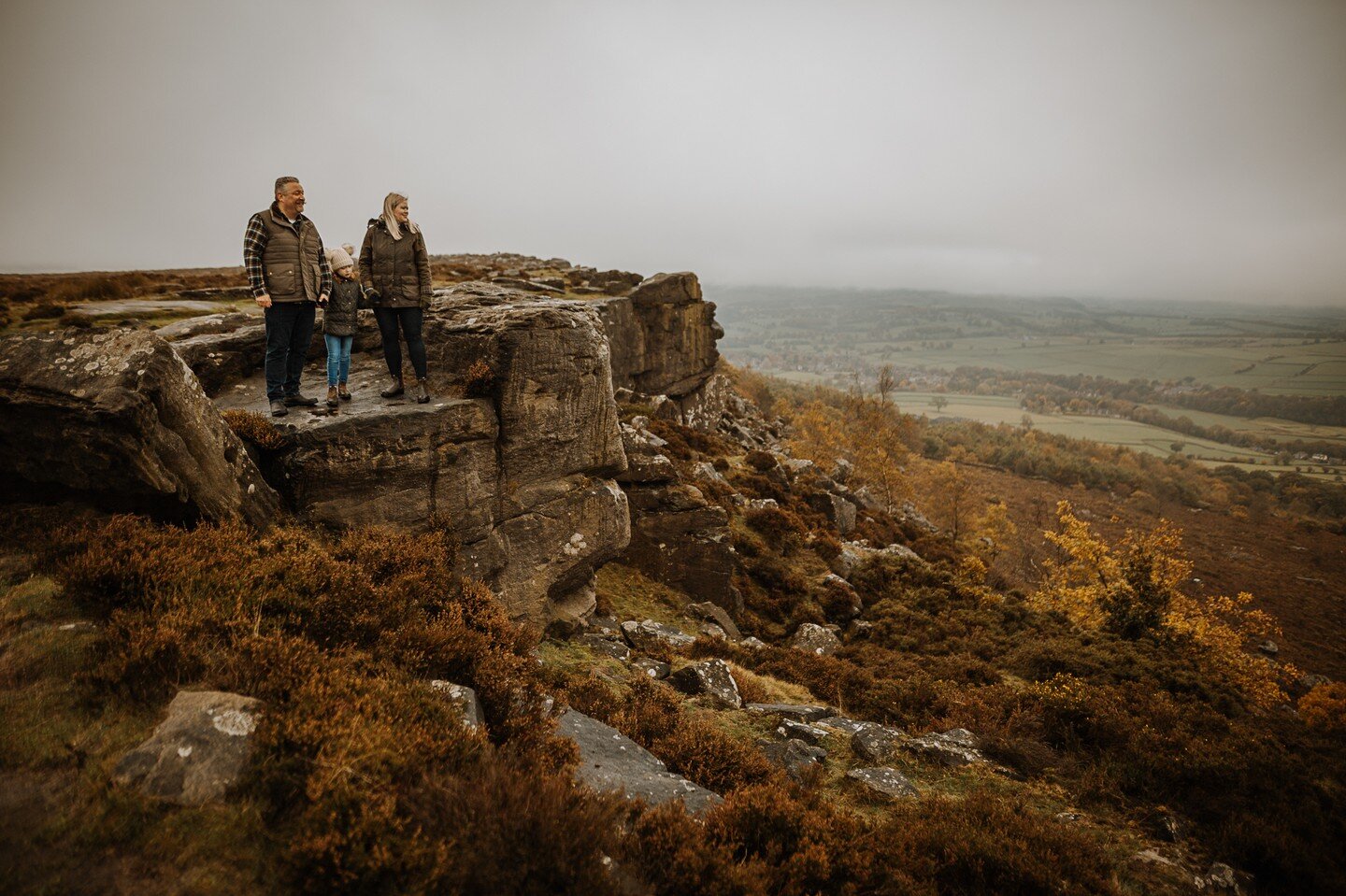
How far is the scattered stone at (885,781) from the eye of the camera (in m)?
7.78

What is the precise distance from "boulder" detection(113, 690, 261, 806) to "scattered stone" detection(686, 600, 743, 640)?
13.4m

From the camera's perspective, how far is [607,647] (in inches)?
470

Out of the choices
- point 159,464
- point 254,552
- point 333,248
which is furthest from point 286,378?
point 254,552

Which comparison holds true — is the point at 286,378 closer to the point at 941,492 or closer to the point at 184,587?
the point at 184,587

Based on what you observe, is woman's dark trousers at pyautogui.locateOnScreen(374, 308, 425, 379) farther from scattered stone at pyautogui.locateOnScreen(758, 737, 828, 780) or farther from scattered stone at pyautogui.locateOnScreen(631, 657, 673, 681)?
scattered stone at pyautogui.locateOnScreen(758, 737, 828, 780)

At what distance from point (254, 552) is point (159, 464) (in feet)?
4.79

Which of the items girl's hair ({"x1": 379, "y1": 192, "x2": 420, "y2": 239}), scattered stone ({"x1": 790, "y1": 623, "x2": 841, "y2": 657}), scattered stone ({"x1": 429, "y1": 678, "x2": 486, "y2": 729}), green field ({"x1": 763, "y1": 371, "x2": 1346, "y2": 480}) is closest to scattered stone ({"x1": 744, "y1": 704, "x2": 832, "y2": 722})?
scattered stone ({"x1": 790, "y1": 623, "x2": 841, "y2": 657})

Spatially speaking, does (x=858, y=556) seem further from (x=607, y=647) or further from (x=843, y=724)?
(x=607, y=647)

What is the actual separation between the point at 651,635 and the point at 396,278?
9417 millimetres

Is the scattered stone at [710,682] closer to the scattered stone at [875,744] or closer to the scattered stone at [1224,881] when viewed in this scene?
the scattered stone at [875,744]

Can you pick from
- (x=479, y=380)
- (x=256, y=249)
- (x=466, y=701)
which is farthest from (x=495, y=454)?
(x=466, y=701)

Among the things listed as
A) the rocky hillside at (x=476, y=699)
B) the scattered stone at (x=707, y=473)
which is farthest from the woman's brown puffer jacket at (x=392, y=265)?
the scattered stone at (x=707, y=473)

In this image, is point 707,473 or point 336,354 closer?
point 336,354

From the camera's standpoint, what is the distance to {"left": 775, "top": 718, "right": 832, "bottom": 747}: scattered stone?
916cm
